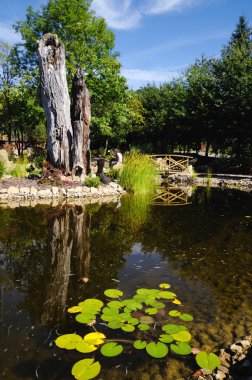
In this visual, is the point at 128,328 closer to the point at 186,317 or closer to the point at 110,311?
the point at 110,311

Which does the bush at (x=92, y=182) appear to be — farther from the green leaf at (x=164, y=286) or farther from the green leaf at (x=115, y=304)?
the green leaf at (x=115, y=304)

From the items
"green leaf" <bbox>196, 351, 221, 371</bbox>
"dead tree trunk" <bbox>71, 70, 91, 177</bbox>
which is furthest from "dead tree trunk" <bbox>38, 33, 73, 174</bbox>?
"green leaf" <bbox>196, 351, 221, 371</bbox>

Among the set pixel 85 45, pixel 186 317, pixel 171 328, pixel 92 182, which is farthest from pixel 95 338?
pixel 85 45

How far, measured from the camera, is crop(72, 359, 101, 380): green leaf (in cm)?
214

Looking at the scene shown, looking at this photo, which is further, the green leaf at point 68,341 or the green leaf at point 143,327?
the green leaf at point 143,327

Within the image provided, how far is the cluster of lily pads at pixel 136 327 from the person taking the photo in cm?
236

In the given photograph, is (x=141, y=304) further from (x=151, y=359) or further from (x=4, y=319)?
(x=4, y=319)

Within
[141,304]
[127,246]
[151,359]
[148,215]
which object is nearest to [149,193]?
[148,215]

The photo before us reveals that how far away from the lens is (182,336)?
2.63m

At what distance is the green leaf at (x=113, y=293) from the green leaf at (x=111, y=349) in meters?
0.84

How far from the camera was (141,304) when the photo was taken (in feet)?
10.5

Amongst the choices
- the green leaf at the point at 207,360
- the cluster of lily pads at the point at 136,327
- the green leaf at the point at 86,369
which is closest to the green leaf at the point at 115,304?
the cluster of lily pads at the point at 136,327

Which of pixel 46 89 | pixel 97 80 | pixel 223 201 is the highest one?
pixel 97 80

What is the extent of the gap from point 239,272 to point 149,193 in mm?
7642
